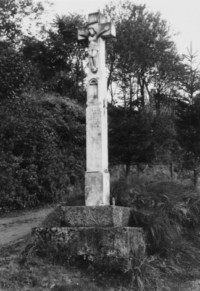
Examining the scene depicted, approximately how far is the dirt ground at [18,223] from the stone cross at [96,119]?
2398 mm

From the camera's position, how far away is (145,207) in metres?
8.30

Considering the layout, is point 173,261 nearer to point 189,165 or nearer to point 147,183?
point 147,183

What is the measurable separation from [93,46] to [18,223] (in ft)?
17.6

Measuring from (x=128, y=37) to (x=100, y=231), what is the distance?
26064 mm

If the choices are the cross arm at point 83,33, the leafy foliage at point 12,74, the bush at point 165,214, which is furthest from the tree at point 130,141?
the cross arm at point 83,33

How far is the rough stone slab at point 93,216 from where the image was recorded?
22.2ft

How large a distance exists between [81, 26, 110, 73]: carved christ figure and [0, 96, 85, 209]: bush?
20.0ft

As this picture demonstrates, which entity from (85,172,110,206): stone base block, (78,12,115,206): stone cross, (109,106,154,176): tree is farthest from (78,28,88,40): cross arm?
(109,106,154,176): tree

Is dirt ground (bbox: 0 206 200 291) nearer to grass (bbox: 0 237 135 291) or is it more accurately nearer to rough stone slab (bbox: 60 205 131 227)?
grass (bbox: 0 237 135 291)

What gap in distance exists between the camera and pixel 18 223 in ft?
35.9

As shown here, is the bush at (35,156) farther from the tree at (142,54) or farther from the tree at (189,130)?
the tree at (142,54)

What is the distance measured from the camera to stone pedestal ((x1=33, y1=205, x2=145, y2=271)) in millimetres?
6422

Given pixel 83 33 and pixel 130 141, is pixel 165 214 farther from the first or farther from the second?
pixel 130 141

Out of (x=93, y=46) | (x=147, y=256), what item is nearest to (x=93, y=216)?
(x=147, y=256)
